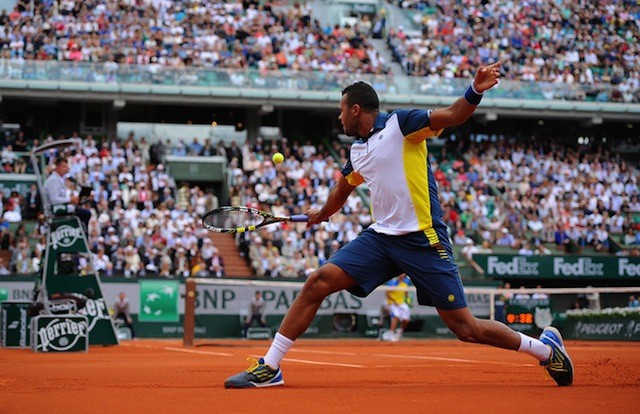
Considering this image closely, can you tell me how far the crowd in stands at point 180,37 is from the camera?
32.8 metres

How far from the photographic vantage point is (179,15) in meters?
35.4

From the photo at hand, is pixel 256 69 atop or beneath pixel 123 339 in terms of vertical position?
atop

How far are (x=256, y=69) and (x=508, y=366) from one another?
79.4 feet

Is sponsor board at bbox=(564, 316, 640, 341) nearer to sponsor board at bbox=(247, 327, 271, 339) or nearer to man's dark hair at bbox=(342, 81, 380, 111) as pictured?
sponsor board at bbox=(247, 327, 271, 339)

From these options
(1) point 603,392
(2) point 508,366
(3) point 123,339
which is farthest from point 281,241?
(1) point 603,392

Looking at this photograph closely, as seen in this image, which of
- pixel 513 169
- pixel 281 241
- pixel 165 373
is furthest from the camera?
pixel 513 169

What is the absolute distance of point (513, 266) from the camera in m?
30.4

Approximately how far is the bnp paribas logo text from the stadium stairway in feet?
23.2

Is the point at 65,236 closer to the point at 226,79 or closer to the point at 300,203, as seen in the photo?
the point at 300,203

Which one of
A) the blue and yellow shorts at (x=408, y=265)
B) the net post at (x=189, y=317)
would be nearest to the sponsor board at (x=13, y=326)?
the net post at (x=189, y=317)

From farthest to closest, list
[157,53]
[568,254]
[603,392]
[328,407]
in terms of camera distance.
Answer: [157,53], [568,254], [603,392], [328,407]

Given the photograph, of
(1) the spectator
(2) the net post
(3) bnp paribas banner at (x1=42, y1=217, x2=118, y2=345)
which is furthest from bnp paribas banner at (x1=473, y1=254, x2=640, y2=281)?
(3) bnp paribas banner at (x1=42, y1=217, x2=118, y2=345)

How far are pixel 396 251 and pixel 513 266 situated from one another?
23371mm

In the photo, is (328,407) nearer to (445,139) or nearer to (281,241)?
(281,241)
